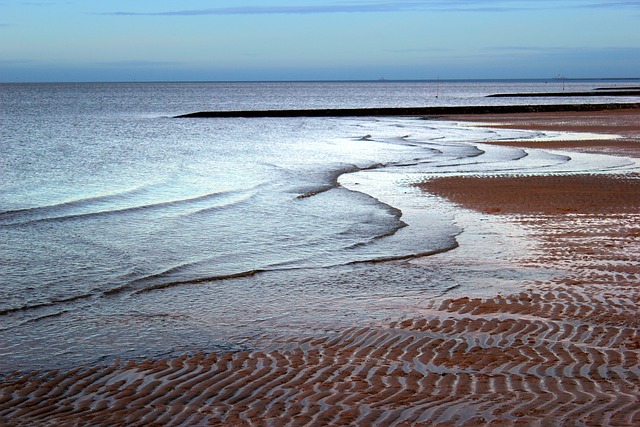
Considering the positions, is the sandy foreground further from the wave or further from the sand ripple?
the wave

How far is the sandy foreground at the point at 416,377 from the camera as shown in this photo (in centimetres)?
553

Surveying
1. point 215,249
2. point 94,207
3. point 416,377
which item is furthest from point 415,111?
point 416,377

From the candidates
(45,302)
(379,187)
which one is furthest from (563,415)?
(379,187)

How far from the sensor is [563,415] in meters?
5.39

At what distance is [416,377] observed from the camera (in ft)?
20.7

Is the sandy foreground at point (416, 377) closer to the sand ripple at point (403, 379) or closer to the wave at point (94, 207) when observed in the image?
the sand ripple at point (403, 379)

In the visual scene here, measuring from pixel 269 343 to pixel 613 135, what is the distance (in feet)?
111

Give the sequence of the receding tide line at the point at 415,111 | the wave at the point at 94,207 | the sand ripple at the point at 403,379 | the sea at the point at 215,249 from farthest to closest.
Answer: the receding tide line at the point at 415,111 → the wave at the point at 94,207 → the sea at the point at 215,249 → the sand ripple at the point at 403,379

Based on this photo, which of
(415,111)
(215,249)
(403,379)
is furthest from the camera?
(415,111)

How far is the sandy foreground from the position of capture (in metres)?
5.53

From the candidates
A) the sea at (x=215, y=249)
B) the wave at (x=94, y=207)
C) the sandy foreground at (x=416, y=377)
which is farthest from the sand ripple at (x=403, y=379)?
the wave at (x=94, y=207)

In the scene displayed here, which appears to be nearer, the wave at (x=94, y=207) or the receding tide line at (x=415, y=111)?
the wave at (x=94, y=207)

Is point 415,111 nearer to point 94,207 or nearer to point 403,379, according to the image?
point 94,207

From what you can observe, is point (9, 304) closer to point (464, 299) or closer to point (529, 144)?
point (464, 299)
